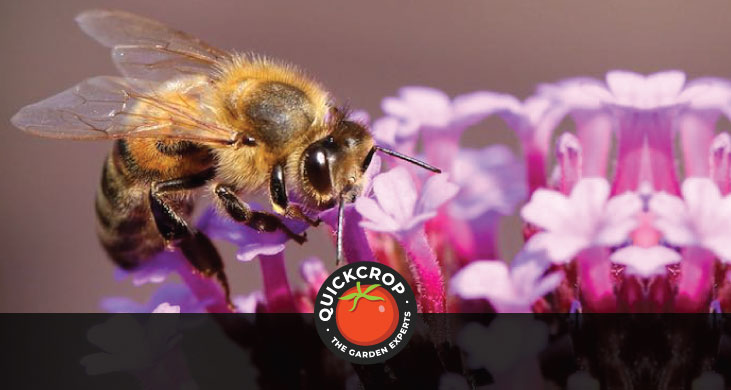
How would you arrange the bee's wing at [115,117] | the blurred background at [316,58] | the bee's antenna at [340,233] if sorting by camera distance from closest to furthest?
the bee's antenna at [340,233]
the bee's wing at [115,117]
the blurred background at [316,58]

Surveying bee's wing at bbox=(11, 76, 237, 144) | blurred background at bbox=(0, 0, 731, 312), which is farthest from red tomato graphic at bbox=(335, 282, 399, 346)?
blurred background at bbox=(0, 0, 731, 312)

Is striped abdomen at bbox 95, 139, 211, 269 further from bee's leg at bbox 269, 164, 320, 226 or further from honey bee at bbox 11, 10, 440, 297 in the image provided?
bee's leg at bbox 269, 164, 320, 226

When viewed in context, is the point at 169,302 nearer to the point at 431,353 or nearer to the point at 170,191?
the point at 170,191

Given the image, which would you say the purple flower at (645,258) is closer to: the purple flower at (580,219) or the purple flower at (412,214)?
the purple flower at (580,219)

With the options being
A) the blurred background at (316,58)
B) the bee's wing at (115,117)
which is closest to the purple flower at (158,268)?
the bee's wing at (115,117)

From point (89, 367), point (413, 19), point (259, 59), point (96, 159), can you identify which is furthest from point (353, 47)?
point (89, 367)

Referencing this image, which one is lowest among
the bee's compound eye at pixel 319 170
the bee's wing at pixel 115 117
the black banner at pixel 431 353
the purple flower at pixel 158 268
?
the black banner at pixel 431 353
